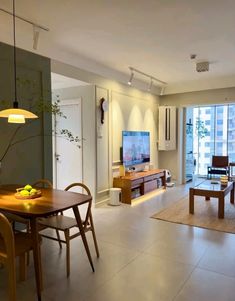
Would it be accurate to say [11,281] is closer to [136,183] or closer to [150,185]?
[136,183]

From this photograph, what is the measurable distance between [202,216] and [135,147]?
2.29 metres

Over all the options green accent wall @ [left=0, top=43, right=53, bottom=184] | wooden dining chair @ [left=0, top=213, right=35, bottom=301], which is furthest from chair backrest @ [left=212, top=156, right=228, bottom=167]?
wooden dining chair @ [left=0, top=213, right=35, bottom=301]

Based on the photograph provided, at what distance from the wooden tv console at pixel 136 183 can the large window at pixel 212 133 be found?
118 inches

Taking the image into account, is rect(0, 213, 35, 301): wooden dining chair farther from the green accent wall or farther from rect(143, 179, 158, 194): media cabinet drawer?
rect(143, 179, 158, 194): media cabinet drawer

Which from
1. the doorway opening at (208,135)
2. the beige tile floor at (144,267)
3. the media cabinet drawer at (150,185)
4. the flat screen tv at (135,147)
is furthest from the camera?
the doorway opening at (208,135)

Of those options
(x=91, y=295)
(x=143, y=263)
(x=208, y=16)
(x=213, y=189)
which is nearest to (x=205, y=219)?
(x=213, y=189)

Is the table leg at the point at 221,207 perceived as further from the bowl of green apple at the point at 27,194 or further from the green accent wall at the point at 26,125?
the bowl of green apple at the point at 27,194

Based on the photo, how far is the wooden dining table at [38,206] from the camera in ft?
6.77

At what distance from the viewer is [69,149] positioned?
534 cm

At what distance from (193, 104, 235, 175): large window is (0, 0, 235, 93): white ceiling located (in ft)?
11.1

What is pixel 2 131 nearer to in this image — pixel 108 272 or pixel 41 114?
pixel 41 114

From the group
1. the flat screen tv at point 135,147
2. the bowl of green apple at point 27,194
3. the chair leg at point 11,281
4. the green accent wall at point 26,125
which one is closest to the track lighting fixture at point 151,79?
the flat screen tv at point 135,147

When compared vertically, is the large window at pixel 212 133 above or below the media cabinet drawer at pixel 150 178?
above

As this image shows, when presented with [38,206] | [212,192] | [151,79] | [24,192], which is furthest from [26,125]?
[151,79]
